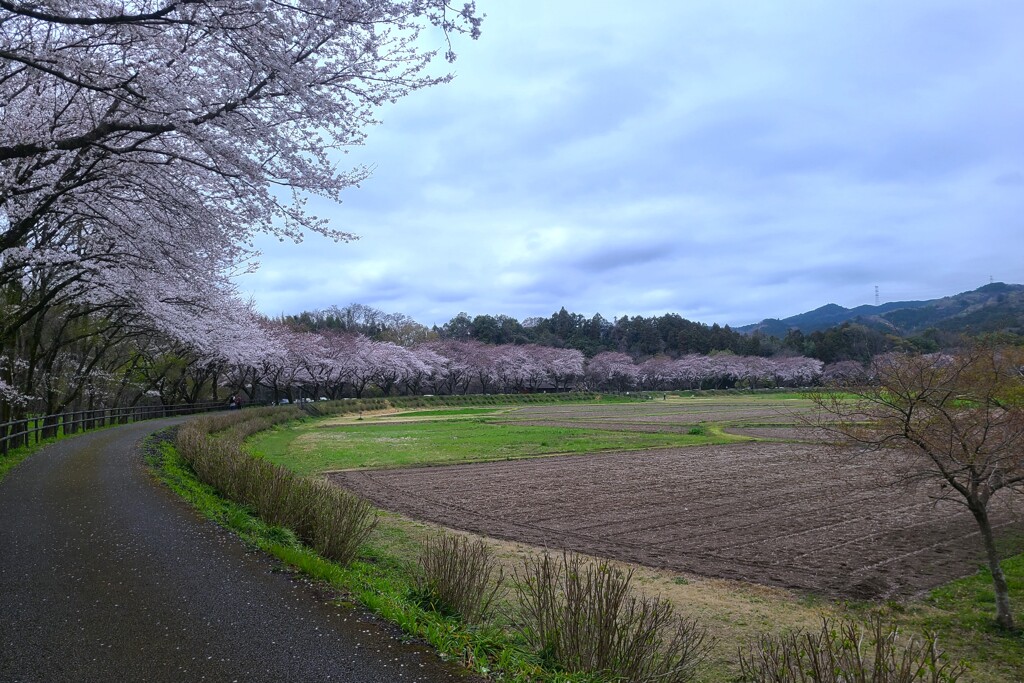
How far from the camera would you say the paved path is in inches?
166

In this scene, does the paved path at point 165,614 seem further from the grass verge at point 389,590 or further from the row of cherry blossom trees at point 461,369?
the row of cherry blossom trees at point 461,369

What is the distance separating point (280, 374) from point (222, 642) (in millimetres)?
62710

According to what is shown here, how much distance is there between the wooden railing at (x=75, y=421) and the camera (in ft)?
56.9

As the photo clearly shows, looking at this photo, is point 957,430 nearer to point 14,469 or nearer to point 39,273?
point 14,469

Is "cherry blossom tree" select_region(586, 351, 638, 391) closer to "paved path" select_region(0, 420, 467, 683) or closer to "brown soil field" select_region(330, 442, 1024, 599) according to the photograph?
"brown soil field" select_region(330, 442, 1024, 599)

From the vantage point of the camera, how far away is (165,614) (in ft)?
16.9

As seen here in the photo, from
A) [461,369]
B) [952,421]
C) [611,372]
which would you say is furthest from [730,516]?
[611,372]

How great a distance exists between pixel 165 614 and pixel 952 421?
959 cm

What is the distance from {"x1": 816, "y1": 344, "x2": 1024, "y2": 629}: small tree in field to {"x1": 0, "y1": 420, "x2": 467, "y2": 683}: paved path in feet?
25.1

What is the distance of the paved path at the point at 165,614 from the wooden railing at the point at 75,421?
10466mm

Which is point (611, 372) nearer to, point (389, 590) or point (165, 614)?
point (389, 590)

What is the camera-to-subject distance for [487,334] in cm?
12481

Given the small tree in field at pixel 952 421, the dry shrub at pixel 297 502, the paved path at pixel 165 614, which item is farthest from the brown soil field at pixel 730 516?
the paved path at pixel 165 614

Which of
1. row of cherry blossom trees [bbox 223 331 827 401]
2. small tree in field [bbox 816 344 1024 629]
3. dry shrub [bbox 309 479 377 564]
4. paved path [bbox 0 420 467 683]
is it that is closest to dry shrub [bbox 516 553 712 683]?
paved path [bbox 0 420 467 683]
